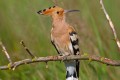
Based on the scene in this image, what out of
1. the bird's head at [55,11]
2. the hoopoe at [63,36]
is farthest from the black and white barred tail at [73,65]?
the bird's head at [55,11]

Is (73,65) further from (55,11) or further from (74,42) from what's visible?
(55,11)

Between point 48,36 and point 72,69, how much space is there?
963mm

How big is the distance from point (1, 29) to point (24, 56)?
0.46 meters

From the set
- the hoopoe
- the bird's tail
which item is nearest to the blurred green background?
the bird's tail

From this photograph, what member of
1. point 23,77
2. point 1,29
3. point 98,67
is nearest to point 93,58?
point 98,67

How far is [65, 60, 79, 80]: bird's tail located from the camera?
380 centimetres

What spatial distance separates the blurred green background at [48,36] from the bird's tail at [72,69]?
0.69 feet

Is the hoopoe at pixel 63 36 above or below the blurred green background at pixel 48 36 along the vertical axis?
above

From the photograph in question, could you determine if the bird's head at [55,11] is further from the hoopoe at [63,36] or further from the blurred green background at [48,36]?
the blurred green background at [48,36]

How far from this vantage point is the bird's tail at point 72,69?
12.5 ft

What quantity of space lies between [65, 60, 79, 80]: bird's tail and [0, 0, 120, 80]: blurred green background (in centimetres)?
21

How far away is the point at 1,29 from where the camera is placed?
196 inches

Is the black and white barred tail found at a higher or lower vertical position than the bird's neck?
lower

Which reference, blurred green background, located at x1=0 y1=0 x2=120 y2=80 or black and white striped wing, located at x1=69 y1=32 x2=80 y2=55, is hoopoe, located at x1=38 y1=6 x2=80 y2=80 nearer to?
black and white striped wing, located at x1=69 y1=32 x2=80 y2=55
